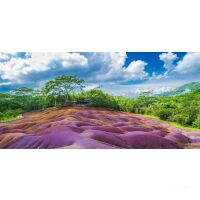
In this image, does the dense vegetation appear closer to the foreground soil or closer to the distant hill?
the distant hill

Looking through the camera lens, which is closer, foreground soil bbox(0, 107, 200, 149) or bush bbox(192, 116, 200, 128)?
foreground soil bbox(0, 107, 200, 149)

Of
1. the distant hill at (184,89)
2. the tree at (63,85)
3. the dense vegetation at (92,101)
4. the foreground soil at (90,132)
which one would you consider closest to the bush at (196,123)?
the dense vegetation at (92,101)

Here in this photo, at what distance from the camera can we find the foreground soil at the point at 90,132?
287 inches

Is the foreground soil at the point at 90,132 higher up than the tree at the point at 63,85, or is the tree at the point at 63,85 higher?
the tree at the point at 63,85

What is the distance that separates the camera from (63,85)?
799 centimetres

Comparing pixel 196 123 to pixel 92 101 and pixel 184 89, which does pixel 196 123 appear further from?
pixel 92 101

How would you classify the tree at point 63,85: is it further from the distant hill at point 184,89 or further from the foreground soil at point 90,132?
the distant hill at point 184,89

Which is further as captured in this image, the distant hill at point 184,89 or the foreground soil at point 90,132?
the distant hill at point 184,89

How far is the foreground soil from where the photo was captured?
7297mm

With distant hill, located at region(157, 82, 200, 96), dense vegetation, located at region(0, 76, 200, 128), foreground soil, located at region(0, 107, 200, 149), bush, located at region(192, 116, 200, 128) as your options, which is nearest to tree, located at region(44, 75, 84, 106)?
dense vegetation, located at region(0, 76, 200, 128)

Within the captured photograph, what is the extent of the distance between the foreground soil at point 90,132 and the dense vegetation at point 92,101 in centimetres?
17
